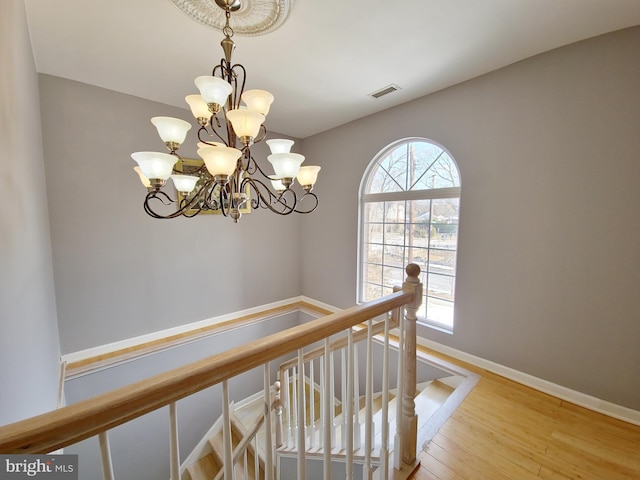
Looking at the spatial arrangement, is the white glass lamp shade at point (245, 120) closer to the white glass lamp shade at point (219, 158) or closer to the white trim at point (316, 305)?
the white glass lamp shade at point (219, 158)

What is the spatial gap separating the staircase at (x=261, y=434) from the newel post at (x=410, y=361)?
13.1 inches

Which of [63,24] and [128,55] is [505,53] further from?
[63,24]

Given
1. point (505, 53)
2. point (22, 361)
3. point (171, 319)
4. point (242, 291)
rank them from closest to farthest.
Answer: point (22, 361), point (505, 53), point (171, 319), point (242, 291)

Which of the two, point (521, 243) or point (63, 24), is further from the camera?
point (521, 243)

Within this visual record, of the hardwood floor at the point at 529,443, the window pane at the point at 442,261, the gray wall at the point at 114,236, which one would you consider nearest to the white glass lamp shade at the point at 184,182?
the gray wall at the point at 114,236

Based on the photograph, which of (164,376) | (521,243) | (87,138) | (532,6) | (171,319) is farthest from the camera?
(171,319)

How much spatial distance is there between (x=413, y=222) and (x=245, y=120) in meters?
2.07

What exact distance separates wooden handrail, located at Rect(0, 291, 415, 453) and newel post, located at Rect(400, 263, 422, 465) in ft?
1.95

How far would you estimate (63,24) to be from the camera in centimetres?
164

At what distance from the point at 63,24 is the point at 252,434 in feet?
9.77

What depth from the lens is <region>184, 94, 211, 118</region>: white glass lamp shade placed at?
1.42 m

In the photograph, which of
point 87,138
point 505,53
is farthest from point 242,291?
point 505,53

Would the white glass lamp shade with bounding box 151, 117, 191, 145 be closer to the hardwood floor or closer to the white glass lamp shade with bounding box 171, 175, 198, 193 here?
the white glass lamp shade with bounding box 171, 175, 198, 193

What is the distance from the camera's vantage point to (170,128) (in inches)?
52.7
